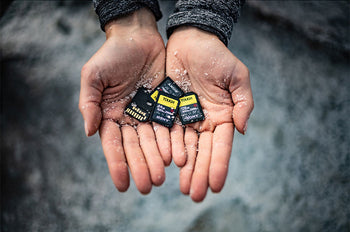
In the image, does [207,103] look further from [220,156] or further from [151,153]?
[151,153]

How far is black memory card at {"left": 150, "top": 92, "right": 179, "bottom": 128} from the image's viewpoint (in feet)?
6.06

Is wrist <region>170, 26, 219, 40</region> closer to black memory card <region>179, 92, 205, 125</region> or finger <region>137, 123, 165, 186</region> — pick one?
black memory card <region>179, 92, 205, 125</region>

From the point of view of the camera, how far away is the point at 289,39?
3141mm

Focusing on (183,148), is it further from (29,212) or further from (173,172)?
(29,212)

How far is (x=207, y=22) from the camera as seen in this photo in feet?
6.76

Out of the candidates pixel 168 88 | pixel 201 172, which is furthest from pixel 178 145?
pixel 168 88

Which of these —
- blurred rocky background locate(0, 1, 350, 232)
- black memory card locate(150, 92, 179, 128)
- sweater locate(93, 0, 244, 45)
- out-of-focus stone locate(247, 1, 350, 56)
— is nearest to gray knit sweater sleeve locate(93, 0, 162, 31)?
sweater locate(93, 0, 244, 45)

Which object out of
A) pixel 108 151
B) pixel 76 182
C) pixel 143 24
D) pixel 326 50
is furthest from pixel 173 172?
pixel 326 50

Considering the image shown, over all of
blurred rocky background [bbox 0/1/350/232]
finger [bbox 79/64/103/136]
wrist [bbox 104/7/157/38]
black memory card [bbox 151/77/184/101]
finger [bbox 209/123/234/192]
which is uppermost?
wrist [bbox 104/7/157/38]

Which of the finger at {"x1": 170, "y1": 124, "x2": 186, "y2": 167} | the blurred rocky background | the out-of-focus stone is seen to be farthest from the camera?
the out-of-focus stone

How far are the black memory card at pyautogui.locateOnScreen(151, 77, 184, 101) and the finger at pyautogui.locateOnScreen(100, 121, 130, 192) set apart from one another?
454 millimetres

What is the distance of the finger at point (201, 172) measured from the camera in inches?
61.7

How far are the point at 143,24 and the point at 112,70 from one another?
2.03ft

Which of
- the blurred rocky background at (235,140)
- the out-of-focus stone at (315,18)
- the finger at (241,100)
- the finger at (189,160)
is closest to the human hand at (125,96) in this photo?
the finger at (189,160)
